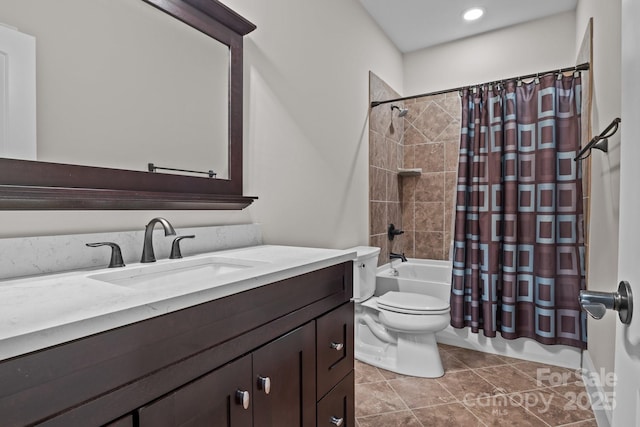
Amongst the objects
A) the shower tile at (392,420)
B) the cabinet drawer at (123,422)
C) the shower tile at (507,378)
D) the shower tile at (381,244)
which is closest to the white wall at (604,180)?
the shower tile at (507,378)

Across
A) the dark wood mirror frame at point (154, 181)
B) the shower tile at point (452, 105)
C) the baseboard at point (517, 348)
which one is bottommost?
the baseboard at point (517, 348)

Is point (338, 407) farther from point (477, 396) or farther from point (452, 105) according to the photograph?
point (452, 105)

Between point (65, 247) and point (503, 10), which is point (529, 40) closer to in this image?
point (503, 10)

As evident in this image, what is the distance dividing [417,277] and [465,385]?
1.22 metres

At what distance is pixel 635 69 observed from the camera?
20.3 inches

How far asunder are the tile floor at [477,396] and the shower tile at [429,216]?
1285mm

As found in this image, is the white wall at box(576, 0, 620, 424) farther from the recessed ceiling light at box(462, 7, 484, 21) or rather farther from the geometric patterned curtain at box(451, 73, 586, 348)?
the recessed ceiling light at box(462, 7, 484, 21)

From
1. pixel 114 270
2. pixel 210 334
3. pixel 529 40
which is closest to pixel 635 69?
pixel 210 334

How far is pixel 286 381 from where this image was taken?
3.38 feet

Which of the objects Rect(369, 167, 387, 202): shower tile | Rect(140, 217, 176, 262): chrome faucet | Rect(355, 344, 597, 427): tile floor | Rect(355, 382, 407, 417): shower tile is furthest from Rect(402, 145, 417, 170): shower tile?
Rect(140, 217, 176, 262): chrome faucet

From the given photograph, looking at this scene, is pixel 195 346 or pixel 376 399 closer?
pixel 195 346

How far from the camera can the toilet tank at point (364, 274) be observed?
7.41 feet

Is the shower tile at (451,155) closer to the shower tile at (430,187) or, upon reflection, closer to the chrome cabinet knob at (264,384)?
the shower tile at (430,187)

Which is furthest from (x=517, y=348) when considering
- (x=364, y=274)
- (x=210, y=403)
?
(x=210, y=403)
